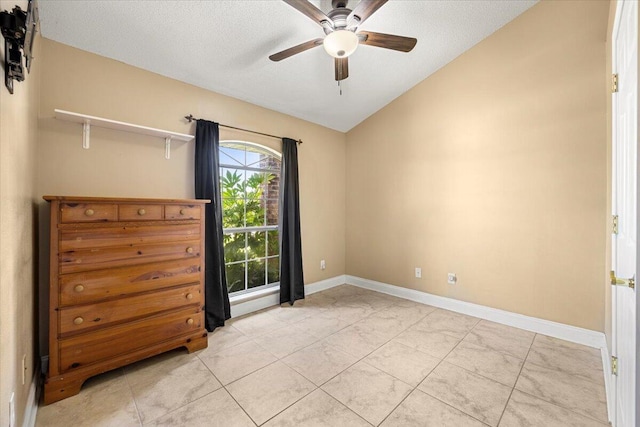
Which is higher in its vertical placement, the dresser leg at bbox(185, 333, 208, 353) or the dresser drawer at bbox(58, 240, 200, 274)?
the dresser drawer at bbox(58, 240, 200, 274)

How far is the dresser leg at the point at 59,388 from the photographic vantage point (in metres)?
1.66

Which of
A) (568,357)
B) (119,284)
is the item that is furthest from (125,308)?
(568,357)

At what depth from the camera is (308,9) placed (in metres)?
1.70

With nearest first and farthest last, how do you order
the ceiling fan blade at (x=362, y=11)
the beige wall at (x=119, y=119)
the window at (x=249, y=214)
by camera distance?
the ceiling fan blade at (x=362, y=11), the beige wall at (x=119, y=119), the window at (x=249, y=214)

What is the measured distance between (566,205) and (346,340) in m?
2.44

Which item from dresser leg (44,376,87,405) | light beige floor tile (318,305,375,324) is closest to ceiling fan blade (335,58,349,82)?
light beige floor tile (318,305,375,324)

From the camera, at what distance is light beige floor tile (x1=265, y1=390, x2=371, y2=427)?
1.52 metres

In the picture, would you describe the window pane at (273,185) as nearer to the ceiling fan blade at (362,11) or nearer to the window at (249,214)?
the window at (249,214)

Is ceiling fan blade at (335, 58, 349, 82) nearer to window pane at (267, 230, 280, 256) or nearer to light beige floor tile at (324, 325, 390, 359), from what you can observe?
window pane at (267, 230, 280, 256)

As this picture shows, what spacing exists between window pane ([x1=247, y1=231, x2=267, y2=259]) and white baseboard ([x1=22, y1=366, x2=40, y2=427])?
1.94 m

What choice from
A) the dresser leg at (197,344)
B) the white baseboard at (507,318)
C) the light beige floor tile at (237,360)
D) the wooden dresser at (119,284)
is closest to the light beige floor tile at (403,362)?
the light beige floor tile at (237,360)

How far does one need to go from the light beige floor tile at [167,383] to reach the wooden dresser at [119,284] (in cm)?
12

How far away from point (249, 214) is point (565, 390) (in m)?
3.21

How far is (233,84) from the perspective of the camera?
9.34 ft
